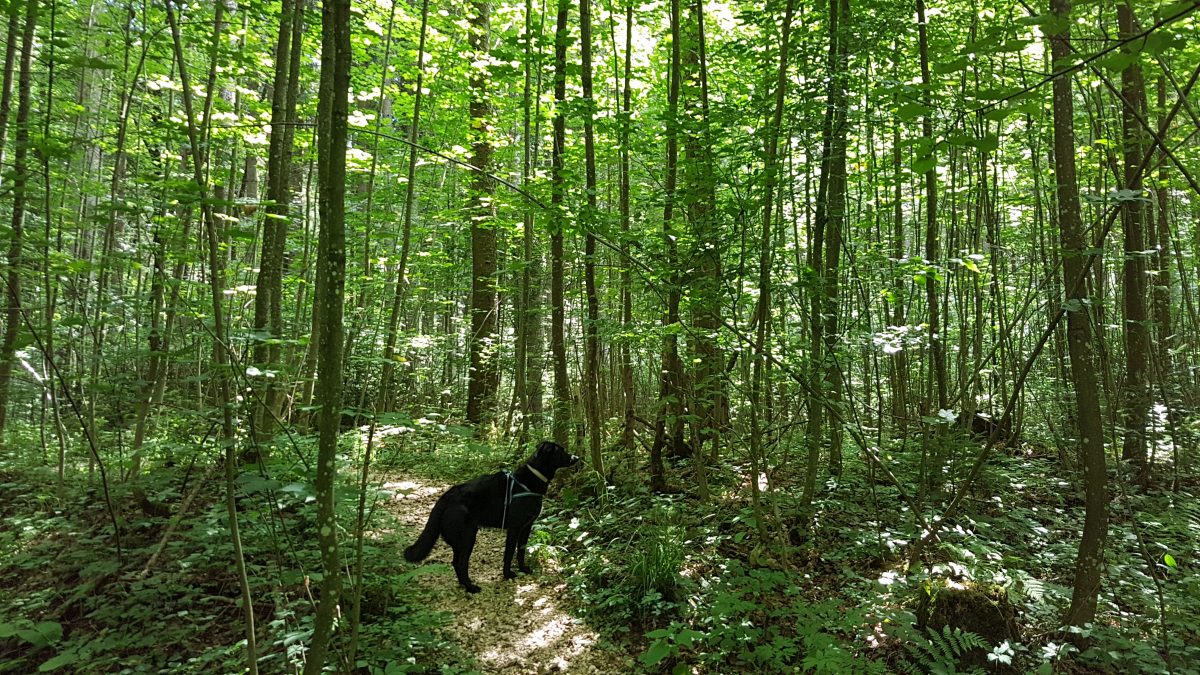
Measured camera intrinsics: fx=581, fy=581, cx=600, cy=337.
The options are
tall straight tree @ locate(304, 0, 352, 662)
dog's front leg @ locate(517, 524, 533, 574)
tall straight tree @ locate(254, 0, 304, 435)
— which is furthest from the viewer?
tall straight tree @ locate(254, 0, 304, 435)

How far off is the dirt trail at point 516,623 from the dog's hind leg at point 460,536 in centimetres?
12

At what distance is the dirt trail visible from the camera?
399 cm

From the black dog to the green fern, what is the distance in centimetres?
305

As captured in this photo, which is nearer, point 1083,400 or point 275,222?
point 1083,400

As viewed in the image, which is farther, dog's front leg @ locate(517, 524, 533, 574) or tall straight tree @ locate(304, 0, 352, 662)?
dog's front leg @ locate(517, 524, 533, 574)

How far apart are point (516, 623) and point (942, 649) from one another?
9.57ft

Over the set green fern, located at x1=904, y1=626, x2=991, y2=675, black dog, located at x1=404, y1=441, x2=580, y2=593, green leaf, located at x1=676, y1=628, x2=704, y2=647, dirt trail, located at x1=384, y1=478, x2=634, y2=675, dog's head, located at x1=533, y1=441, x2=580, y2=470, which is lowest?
dirt trail, located at x1=384, y1=478, x2=634, y2=675

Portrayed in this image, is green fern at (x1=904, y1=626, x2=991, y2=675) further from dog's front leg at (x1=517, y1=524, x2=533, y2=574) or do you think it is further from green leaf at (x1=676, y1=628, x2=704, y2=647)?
dog's front leg at (x1=517, y1=524, x2=533, y2=574)

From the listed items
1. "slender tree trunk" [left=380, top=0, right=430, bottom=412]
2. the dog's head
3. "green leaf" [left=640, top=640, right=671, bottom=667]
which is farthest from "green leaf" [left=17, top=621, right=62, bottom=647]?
the dog's head

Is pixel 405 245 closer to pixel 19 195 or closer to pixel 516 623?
pixel 19 195

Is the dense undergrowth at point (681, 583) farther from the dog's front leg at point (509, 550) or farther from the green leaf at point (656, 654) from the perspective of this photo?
the dog's front leg at point (509, 550)

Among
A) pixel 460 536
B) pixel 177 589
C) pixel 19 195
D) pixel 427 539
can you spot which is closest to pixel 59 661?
pixel 177 589

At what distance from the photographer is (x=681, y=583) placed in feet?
14.5

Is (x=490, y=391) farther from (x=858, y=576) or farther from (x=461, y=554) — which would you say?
(x=858, y=576)
